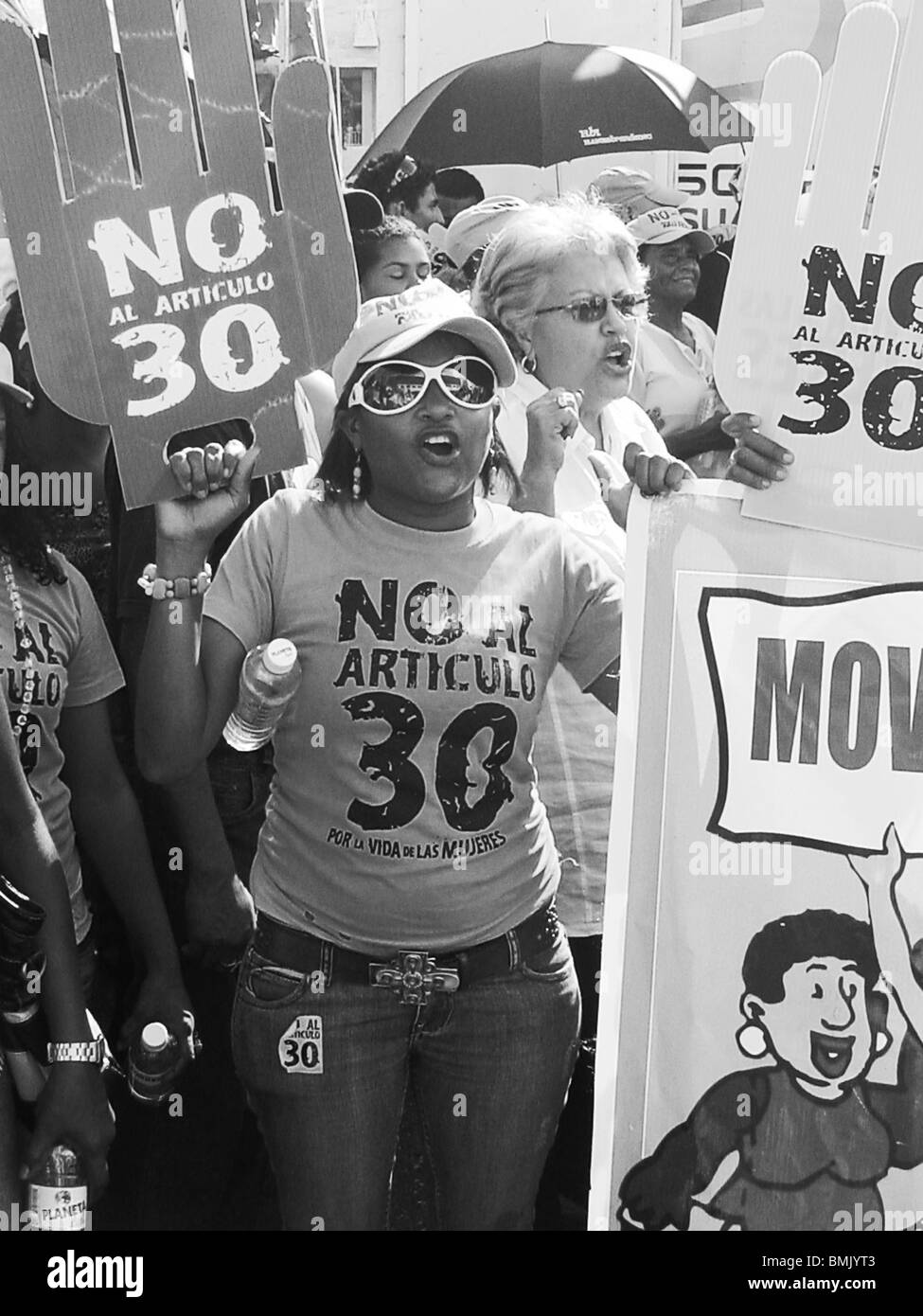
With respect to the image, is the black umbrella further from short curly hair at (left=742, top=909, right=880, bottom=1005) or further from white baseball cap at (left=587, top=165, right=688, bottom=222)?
short curly hair at (left=742, top=909, right=880, bottom=1005)

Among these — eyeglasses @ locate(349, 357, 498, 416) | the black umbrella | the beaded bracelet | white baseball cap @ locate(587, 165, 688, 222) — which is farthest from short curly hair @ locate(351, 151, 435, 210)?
the beaded bracelet

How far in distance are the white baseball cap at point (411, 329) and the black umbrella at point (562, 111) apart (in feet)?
3.13

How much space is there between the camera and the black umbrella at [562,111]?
11.3ft

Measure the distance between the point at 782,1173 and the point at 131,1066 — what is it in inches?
39.1

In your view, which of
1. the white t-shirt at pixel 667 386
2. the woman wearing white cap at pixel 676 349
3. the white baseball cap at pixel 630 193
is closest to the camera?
the woman wearing white cap at pixel 676 349

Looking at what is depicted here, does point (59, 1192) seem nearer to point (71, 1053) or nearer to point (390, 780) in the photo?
point (71, 1053)

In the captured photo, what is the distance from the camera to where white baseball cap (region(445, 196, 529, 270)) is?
3367mm

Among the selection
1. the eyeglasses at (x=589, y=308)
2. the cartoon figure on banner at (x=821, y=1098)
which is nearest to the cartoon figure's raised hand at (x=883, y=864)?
the cartoon figure on banner at (x=821, y=1098)

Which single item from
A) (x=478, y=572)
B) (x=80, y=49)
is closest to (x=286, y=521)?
(x=478, y=572)

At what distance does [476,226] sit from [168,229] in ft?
3.74

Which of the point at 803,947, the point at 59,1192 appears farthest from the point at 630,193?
the point at 59,1192

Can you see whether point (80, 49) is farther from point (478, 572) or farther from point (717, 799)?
point (717, 799)

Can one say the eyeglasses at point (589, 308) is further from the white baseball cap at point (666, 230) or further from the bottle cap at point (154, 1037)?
the bottle cap at point (154, 1037)
